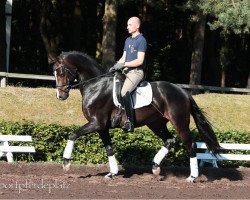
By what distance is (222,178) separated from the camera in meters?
13.5

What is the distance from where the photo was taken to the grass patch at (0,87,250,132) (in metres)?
20.6

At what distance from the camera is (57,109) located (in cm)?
2134

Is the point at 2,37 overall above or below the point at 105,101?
above

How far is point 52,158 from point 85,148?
2.56 feet

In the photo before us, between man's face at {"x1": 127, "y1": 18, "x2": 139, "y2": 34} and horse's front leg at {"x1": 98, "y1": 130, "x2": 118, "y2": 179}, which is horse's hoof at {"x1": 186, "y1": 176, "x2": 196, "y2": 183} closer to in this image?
horse's front leg at {"x1": 98, "y1": 130, "x2": 118, "y2": 179}

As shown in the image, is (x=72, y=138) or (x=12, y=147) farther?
(x=12, y=147)

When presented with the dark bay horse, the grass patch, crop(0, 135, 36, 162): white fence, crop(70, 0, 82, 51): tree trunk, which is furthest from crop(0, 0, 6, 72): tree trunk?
the dark bay horse

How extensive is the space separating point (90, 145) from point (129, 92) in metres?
2.97

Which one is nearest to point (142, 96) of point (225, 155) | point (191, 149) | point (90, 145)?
point (191, 149)

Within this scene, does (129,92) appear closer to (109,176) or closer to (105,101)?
(105,101)

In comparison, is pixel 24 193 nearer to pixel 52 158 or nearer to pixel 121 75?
pixel 121 75

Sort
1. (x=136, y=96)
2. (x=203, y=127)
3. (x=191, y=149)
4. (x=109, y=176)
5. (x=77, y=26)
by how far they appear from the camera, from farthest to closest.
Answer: (x=77, y=26) < (x=203, y=127) < (x=191, y=149) < (x=136, y=96) < (x=109, y=176)

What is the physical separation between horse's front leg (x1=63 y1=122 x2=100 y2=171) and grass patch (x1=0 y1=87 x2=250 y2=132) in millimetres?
7721

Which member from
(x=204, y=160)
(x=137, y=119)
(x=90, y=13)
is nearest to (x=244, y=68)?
(x=90, y=13)
